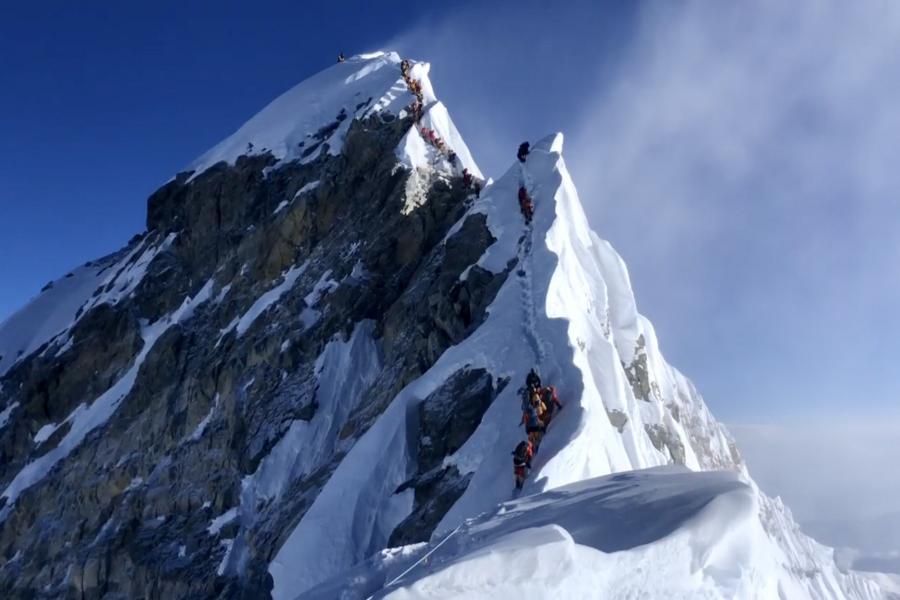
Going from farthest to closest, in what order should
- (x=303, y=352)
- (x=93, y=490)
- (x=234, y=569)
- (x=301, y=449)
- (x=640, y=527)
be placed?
(x=93, y=490)
(x=303, y=352)
(x=301, y=449)
(x=234, y=569)
(x=640, y=527)

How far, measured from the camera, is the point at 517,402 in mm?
15617

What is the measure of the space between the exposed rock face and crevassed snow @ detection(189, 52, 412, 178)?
40.8 inches

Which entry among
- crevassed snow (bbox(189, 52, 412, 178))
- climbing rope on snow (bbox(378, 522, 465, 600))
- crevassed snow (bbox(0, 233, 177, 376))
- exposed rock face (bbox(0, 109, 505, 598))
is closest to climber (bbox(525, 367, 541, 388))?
exposed rock face (bbox(0, 109, 505, 598))

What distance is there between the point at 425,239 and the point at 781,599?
63.3 feet

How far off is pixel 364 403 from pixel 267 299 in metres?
8.38

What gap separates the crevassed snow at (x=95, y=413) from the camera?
30.9 m

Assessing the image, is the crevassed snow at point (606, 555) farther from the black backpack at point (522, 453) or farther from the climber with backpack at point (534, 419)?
the climber with backpack at point (534, 419)

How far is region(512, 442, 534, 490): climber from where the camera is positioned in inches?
499

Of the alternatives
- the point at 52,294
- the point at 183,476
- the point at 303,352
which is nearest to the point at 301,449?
the point at 303,352

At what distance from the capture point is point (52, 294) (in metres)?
44.9

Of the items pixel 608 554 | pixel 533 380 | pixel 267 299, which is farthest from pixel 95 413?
pixel 608 554

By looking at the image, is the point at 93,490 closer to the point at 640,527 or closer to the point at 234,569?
the point at 234,569

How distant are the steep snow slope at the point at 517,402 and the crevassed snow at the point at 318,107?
10719mm

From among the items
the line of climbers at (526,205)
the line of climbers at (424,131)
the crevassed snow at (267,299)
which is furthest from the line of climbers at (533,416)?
the crevassed snow at (267,299)
